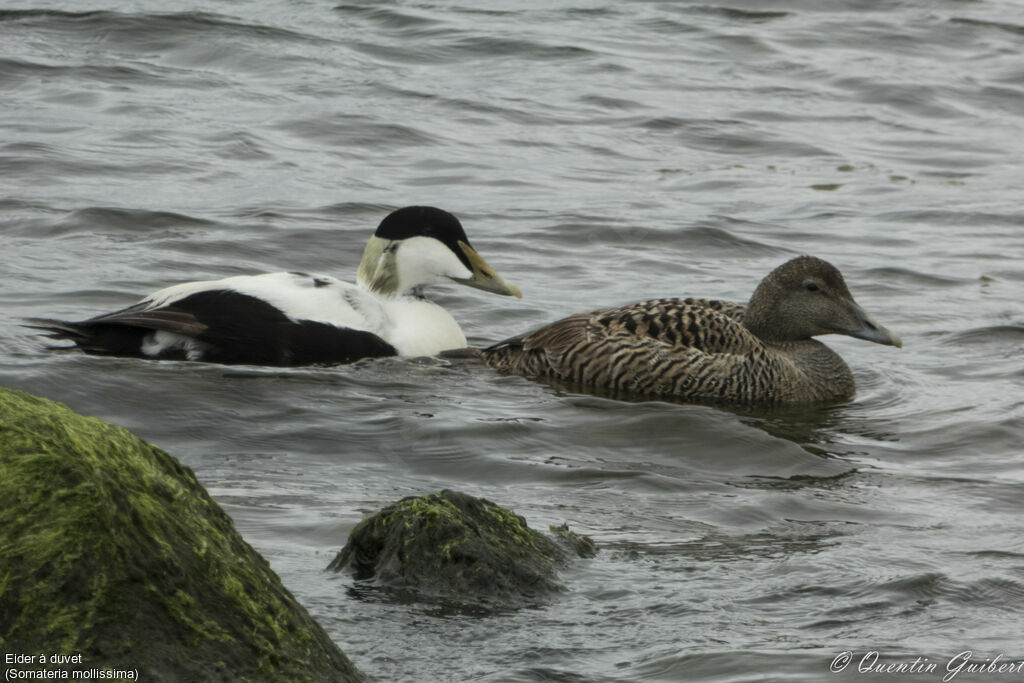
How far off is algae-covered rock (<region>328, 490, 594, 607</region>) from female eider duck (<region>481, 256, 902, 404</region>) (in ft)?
11.4

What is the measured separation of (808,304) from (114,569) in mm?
5814

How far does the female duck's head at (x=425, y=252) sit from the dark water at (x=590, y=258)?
55 cm

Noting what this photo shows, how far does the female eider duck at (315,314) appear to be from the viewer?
7.62 m

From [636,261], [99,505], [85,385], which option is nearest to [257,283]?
[85,385]

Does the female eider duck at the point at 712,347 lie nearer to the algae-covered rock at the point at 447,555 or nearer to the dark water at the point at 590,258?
the dark water at the point at 590,258

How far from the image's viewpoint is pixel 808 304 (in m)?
8.37

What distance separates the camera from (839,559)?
5.02 metres

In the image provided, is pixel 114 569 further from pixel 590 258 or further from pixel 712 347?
pixel 590 258

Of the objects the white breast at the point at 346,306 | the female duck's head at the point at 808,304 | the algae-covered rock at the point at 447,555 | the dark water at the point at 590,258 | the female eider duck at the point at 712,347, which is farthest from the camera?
the female duck's head at the point at 808,304

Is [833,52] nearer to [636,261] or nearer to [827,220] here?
[827,220]

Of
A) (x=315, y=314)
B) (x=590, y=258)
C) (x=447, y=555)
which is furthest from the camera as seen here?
(x=590, y=258)

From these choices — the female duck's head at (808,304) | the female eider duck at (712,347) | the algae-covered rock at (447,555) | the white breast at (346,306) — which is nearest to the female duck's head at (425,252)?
the white breast at (346,306)

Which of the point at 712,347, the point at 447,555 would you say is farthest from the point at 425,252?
the point at 447,555

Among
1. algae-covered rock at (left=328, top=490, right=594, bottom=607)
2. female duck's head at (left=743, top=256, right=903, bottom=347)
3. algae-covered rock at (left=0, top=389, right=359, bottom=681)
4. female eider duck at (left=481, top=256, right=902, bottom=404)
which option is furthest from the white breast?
algae-covered rock at (left=0, top=389, right=359, bottom=681)
